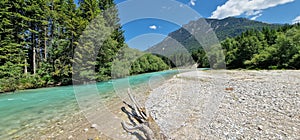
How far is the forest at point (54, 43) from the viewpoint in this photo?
54.3 feet

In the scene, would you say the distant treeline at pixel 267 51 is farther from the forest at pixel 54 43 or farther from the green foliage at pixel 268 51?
the forest at pixel 54 43

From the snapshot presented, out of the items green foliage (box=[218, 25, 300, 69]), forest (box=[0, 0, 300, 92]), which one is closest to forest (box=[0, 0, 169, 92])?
forest (box=[0, 0, 300, 92])

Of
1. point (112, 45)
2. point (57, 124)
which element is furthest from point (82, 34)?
point (57, 124)

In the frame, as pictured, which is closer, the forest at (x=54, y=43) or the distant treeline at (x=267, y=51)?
the forest at (x=54, y=43)

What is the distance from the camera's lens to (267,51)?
2961 cm

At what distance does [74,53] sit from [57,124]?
1673 centimetres

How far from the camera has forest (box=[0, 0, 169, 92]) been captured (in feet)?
54.3

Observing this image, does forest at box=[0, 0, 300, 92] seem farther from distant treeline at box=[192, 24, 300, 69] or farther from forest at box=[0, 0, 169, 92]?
distant treeline at box=[192, 24, 300, 69]

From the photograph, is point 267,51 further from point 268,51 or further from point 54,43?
point 54,43

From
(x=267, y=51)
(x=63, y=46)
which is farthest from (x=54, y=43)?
(x=267, y=51)

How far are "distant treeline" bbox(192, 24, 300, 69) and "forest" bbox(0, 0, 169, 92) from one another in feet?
89.8

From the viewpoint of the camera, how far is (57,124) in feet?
17.0

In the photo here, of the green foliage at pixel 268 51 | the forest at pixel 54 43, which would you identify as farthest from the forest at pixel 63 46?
the green foliage at pixel 268 51

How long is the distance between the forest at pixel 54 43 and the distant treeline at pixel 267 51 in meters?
27.4
